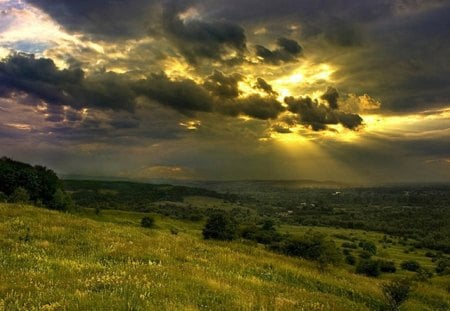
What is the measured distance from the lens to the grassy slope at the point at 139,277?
11.7 meters

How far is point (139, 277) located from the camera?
47.0 feet

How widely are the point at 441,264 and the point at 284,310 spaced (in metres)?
143

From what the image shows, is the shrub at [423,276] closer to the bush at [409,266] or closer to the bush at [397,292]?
the bush at [397,292]

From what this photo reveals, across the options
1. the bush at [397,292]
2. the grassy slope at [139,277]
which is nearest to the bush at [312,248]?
the grassy slope at [139,277]

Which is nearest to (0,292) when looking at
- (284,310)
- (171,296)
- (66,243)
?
(171,296)

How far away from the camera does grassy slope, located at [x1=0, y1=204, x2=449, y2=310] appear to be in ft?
38.3

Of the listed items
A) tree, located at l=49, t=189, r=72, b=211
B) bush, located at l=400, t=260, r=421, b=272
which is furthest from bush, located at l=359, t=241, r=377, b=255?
tree, located at l=49, t=189, r=72, b=211

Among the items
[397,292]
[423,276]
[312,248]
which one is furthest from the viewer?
[423,276]

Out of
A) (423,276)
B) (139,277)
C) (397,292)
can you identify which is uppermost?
(139,277)

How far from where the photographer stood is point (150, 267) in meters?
16.6

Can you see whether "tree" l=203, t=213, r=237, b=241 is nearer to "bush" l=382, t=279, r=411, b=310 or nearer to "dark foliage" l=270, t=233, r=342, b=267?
"dark foliage" l=270, t=233, r=342, b=267

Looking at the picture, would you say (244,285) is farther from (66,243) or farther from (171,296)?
(66,243)

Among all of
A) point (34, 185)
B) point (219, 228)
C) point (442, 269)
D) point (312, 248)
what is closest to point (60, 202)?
point (34, 185)

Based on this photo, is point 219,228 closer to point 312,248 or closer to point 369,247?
point 312,248
